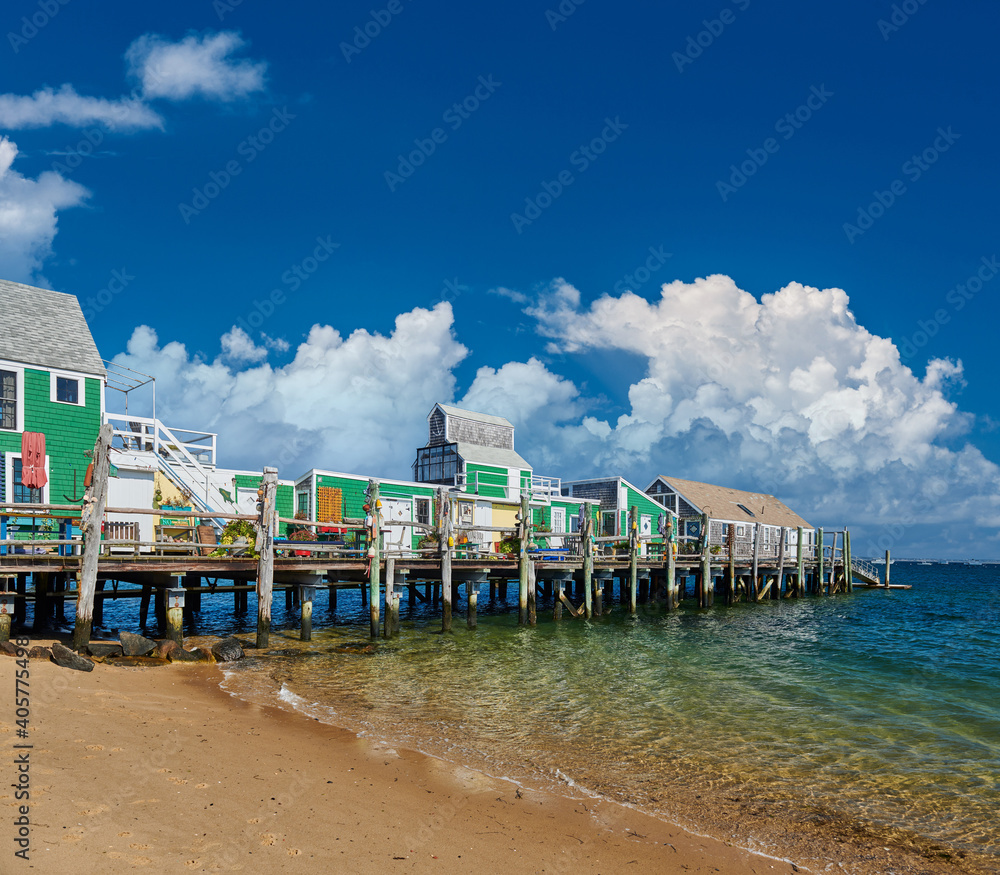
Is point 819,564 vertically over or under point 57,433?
under

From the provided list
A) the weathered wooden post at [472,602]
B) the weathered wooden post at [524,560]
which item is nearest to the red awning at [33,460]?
the weathered wooden post at [472,602]

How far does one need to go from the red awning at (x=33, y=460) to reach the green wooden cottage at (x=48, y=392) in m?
1.08

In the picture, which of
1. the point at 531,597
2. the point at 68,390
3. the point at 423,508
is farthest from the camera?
the point at 423,508

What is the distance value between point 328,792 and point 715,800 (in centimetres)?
471

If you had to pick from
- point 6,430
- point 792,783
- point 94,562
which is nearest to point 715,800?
point 792,783

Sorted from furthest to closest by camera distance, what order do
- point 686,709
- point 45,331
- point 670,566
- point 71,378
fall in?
point 670,566 → point 45,331 → point 71,378 → point 686,709

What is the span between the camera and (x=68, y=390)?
77.6 feet

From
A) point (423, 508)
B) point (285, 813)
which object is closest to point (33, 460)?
point (285, 813)

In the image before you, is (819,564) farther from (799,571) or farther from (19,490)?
(19,490)

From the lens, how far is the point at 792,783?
9.98 m

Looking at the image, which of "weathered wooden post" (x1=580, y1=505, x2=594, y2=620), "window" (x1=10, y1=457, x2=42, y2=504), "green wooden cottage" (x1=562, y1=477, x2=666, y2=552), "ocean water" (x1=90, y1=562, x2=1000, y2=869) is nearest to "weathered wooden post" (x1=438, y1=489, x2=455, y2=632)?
"ocean water" (x1=90, y1=562, x2=1000, y2=869)

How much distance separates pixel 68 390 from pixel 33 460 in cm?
354

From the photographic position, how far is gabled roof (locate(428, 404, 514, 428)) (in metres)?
46.0

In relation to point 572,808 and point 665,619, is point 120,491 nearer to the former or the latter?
point 572,808
